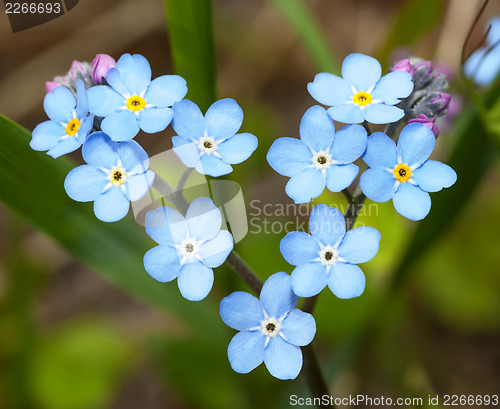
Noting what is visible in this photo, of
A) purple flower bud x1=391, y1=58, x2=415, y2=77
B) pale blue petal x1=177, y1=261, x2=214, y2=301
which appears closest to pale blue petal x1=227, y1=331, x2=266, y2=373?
pale blue petal x1=177, y1=261, x2=214, y2=301

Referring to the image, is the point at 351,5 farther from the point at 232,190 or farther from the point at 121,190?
the point at 121,190

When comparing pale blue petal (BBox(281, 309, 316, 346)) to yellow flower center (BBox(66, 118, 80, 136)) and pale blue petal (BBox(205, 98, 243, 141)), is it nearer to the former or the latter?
pale blue petal (BBox(205, 98, 243, 141))

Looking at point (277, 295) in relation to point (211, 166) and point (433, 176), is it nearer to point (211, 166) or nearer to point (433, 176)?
point (211, 166)

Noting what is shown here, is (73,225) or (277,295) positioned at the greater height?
(277,295)

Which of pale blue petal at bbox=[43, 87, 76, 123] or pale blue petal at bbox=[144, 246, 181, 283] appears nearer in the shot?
pale blue petal at bbox=[144, 246, 181, 283]

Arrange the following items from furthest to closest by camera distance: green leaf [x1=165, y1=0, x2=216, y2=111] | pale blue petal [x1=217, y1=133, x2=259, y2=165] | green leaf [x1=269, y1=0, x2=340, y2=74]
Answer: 1. green leaf [x1=269, y1=0, x2=340, y2=74]
2. green leaf [x1=165, y1=0, x2=216, y2=111]
3. pale blue petal [x1=217, y1=133, x2=259, y2=165]

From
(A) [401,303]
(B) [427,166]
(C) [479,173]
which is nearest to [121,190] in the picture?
(B) [427,166]

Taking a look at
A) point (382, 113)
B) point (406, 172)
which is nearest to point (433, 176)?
point (406, 172)
